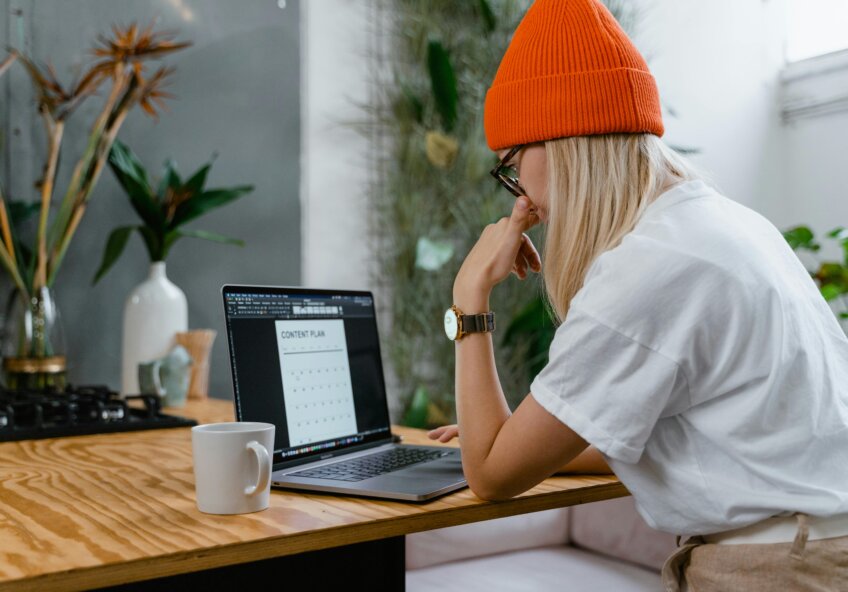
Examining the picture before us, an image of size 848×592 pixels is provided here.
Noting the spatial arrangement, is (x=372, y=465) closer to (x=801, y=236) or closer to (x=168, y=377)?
(x=168, y=377)

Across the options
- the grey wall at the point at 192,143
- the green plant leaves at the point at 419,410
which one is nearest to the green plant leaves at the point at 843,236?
the green plant leaves at the point at 419,410

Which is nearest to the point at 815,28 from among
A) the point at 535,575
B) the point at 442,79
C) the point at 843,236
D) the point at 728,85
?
the point at 728,85

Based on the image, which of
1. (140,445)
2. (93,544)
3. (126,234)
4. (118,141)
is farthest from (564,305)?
(118,141)

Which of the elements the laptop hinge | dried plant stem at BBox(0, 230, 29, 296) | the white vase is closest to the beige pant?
the laptop hinge

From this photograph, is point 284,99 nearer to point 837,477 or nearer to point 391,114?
point 391,114

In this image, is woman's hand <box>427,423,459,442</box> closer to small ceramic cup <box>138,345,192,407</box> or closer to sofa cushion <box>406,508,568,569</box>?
sofa cushion <box>406,508,568,569</box>

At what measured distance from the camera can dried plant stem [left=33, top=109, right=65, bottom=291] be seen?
1.99 m

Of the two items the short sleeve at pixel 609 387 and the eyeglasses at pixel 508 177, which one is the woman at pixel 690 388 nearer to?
the short sleeve at pixel 609 387

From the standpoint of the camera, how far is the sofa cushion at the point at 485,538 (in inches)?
68.9

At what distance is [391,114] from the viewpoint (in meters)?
→ 2.77

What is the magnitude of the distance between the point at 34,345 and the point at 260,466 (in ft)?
4.10

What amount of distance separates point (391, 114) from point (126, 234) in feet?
3.27

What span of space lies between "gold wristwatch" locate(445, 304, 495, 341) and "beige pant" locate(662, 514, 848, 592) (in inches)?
14.5

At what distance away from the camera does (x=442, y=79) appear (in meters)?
2.66
